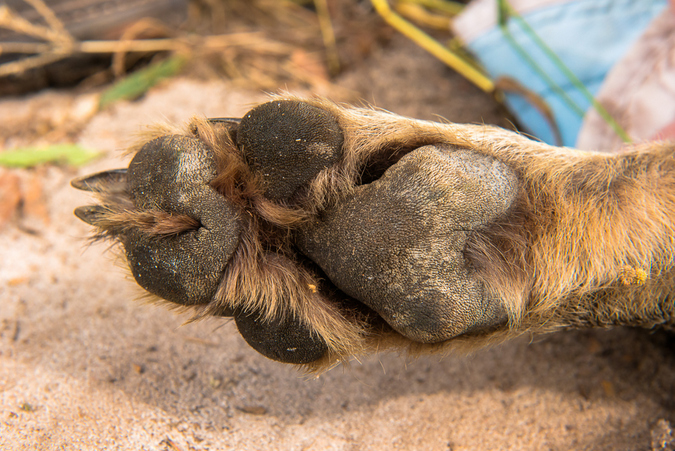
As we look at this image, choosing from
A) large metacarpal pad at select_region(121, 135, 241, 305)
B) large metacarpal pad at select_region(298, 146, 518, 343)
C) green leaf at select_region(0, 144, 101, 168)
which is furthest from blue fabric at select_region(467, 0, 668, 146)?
green leaf at select_region(0, 144, 101, 168)

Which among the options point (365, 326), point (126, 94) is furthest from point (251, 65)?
point (365, 326)

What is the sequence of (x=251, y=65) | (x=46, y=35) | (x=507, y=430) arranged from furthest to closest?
(x=251, y=65)
(x=46, y=35)
(x=507, y=430)

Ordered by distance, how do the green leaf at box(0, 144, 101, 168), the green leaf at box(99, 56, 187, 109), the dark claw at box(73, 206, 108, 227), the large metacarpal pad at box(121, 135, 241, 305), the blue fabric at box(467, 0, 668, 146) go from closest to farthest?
the large metacarpal pad at box(121, 135, 241, 305)
the dark claw at box(73, 206, 108, 227)
the blue fabric at box(467, 0, 668, 146)
the green leaf at box(0, 144, 101, 168)
the green leaf at box(99, 56, 187, 109)

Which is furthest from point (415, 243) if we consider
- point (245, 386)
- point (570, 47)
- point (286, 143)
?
point (570, 47)

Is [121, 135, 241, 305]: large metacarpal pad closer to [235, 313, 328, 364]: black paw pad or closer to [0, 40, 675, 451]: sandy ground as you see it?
[235, 313, 328, 364]: black paw pad

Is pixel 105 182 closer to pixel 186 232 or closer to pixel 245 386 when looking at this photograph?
pixel 186 232

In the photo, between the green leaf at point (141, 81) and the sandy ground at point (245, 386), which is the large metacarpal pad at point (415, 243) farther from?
the green leaf at point (141, 81)

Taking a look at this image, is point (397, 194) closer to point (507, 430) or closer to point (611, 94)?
point (507, 430)

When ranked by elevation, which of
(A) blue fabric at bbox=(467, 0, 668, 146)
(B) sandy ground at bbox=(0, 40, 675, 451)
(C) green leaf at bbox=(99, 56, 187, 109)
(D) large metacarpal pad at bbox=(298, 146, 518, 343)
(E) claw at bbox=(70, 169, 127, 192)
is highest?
(A) blue fabric at bbox=(467, 0, 668, 146)
